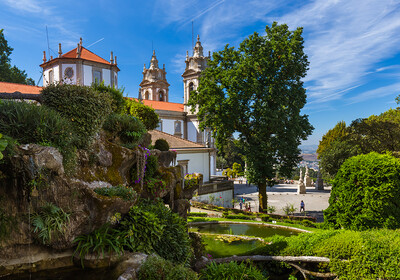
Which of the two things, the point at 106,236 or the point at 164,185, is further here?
the point at 164,185

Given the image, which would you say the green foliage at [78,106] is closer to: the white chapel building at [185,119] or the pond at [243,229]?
the pond at [243,229]

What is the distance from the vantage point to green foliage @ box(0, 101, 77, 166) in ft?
17.9

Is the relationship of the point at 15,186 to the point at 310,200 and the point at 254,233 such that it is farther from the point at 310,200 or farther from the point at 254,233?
the point at 310,200

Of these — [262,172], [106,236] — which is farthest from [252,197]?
[106,236]

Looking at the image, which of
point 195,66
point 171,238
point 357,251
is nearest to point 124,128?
point 171,238

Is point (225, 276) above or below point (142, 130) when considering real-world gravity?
below

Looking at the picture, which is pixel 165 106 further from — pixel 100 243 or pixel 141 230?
pixel 100 243

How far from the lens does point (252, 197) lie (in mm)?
31469

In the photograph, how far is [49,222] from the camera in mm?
5156

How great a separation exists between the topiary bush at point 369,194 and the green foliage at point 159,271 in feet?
25.6

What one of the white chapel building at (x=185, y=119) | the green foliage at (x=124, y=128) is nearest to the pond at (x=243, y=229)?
the green foliage at (x=124, y=128)

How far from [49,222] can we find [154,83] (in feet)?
172

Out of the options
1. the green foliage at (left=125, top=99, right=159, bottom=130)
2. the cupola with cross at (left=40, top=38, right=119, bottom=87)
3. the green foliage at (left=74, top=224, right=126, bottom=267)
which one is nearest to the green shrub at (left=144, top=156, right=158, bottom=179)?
the green foliage at (left=74, top=224, right=126, bottom=267)

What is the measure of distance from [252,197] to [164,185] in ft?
80.9
